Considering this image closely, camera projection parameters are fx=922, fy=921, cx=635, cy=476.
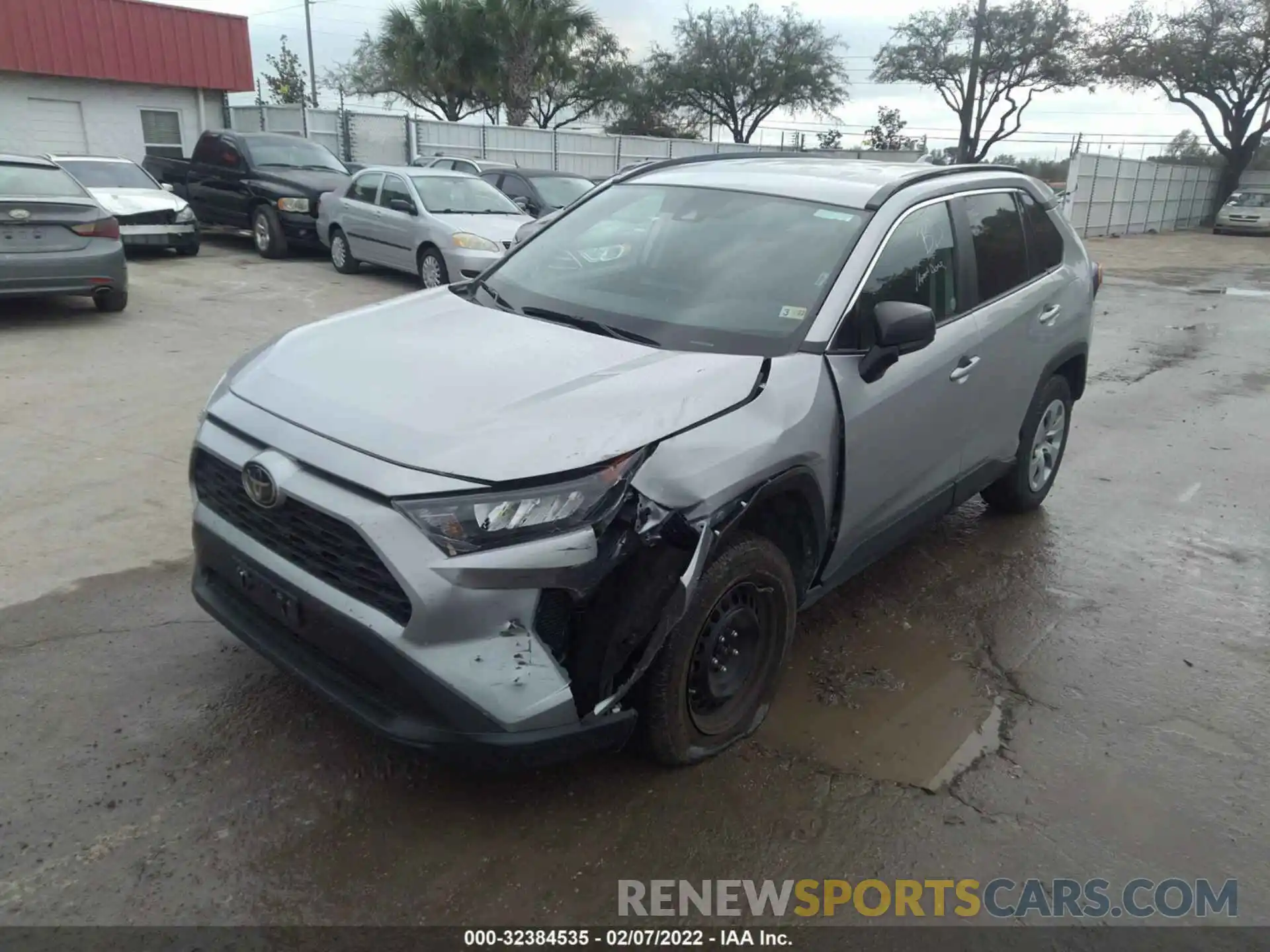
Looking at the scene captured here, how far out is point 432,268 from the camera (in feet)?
36.8

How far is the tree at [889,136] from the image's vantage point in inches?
1558

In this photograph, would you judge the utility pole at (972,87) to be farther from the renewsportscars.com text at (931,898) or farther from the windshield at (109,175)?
the renewsportscars.com text at (931,898)

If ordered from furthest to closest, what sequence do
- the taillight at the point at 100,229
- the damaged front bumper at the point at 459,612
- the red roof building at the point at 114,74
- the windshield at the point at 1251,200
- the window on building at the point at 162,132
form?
the windshield at the point at 1251,200, the window on building at the point at 162,132, the red roof building at the point at 114,74, the taillight at the point at 100,229, the damaged front bumper at the point at 459,612

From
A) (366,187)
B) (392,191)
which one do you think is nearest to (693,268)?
(392,191)

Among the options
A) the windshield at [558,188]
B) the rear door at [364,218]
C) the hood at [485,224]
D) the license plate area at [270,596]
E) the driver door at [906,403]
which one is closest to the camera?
the license plate area at [270,596]

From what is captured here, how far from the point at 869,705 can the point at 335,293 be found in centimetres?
948

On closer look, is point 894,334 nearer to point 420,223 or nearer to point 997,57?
point 420,223

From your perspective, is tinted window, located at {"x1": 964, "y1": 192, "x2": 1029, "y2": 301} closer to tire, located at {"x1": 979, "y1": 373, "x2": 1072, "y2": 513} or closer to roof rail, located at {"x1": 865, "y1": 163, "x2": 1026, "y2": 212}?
roof rail, located at {"x1": 865, "y1": 163, "x2": 1026, "y2": 212}

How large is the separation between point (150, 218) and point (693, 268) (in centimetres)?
1134

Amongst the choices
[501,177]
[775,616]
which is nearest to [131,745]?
[775,616]

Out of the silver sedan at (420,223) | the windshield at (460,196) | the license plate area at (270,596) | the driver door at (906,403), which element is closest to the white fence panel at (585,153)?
the silver sedan at (420,223)

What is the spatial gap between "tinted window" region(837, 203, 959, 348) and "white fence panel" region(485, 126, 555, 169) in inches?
896

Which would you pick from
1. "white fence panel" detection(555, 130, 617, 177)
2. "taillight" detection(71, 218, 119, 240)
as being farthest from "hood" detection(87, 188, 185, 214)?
"white fence panel" detection(555, 130, 617, 177)

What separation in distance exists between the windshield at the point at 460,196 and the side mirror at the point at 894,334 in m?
9.18
